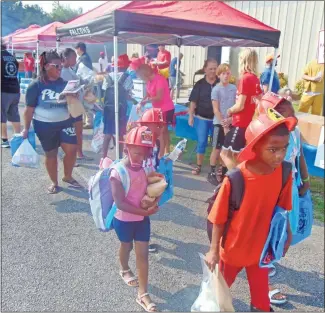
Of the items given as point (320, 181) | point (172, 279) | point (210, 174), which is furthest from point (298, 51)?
point (172, 279)

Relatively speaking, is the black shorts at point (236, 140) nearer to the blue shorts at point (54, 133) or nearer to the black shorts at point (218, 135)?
the black shorts at point (218, 135)

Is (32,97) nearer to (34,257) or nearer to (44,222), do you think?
(44,222)

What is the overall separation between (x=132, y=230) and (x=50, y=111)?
228 centimetres

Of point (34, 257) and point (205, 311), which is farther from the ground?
point (205, 311)

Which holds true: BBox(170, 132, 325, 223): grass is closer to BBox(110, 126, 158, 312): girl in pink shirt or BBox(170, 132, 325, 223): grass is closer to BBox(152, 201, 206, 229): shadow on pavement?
BBox(152, 201, 206, 229): shadow on pavement

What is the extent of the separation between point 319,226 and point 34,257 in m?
3.11

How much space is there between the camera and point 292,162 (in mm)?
2619

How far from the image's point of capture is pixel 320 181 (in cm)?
544

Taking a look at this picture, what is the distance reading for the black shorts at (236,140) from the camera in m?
4.19

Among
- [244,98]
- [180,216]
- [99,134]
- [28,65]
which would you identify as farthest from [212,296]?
[28,65]

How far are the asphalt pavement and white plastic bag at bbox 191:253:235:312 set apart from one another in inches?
36.0

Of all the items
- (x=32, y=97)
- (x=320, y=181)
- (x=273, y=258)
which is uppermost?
(x=32, y=97)

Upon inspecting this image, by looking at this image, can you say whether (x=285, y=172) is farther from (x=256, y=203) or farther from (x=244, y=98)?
(x=244, y=98)

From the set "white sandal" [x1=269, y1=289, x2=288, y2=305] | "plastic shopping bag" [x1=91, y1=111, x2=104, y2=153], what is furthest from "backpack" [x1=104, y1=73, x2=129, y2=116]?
"white sandal" [x1=269, y1=289, x2=288, y2=305]
